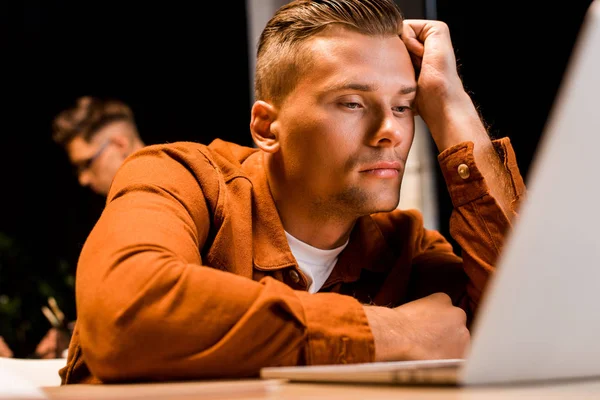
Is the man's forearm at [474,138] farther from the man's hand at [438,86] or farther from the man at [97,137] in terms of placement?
the man at [97,137]

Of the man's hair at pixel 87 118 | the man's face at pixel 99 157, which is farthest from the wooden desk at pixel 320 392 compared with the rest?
the man's hair at pixel 87 118

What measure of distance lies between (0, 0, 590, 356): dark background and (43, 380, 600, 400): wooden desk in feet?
11.0

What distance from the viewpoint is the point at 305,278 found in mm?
1462

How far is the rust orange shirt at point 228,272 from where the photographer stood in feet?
3.06

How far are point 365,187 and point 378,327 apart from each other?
51cm

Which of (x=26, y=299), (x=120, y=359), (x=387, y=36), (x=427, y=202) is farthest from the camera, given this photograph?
(x=26, y=299)

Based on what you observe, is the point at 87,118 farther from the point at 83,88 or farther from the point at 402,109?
Answer: the point at 402,109

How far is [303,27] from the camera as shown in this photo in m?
1.61

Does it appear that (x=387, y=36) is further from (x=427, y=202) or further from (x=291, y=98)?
(x=427, y=202)

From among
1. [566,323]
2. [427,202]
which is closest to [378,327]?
[566,323]

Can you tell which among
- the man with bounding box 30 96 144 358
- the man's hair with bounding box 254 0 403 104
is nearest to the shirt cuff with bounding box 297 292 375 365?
the man's hair with bounding box 254 0 403 104

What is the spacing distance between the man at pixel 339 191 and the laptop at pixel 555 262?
39cm

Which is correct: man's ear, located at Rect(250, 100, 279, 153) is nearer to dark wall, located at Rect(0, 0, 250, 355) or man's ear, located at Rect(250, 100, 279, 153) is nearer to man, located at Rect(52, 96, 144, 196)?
man, located at Rect(52, 96, 144, 196)

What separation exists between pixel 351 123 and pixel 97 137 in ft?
8.48
